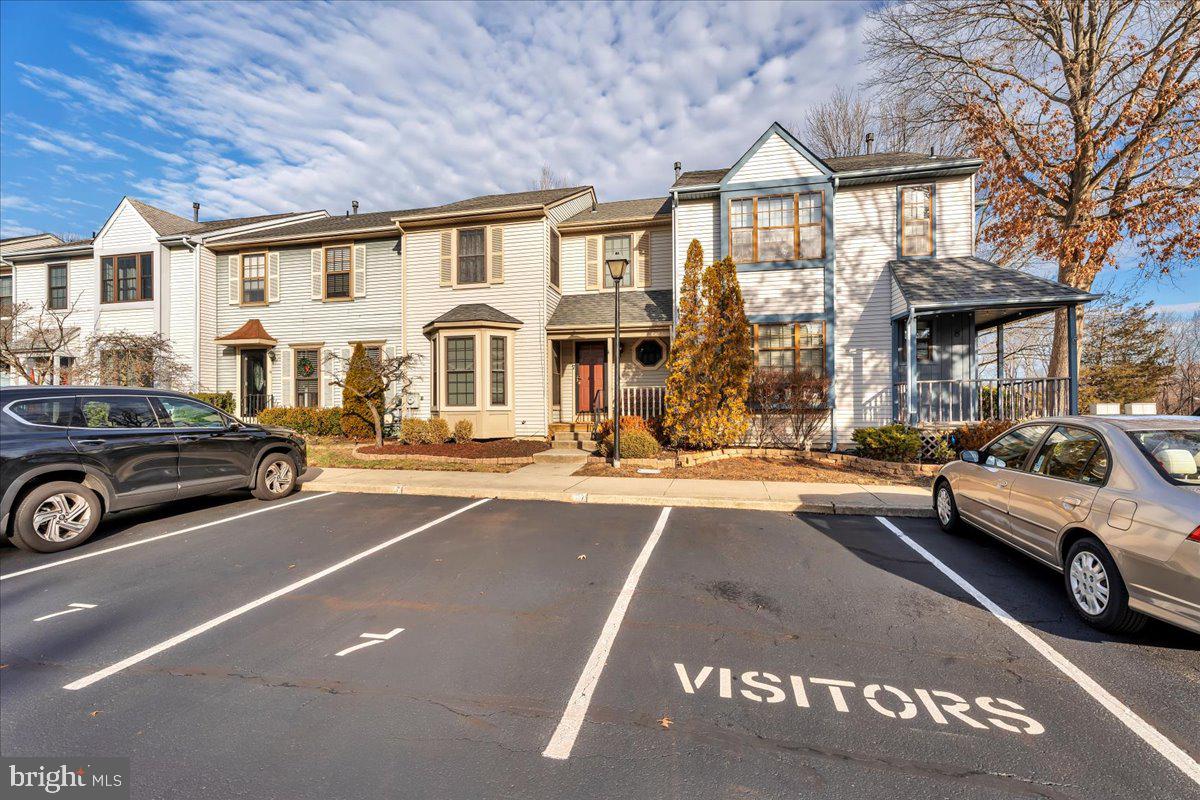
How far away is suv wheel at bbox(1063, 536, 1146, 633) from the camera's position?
137 inches

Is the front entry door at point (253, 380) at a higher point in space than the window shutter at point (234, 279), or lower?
lower

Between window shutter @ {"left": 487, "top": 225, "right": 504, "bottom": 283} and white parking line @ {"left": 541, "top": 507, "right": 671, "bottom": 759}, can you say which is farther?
window shutter @ {"left": 487, "top": 225, "right": 504, "bottom": 283}

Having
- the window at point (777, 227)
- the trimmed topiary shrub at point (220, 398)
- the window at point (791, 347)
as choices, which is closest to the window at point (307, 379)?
the trimmed topiary shrub at point (220, 398)

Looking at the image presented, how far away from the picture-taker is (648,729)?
2.57 metres

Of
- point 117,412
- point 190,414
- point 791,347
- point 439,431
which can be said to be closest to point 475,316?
point 439,431

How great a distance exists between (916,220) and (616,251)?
317 inches

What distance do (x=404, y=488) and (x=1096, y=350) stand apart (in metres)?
34.7

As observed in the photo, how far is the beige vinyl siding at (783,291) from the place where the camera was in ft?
41.7

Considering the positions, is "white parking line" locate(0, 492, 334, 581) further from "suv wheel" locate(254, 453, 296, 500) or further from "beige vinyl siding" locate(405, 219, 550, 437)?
"beige vinyl siding" locate(405, 219, 550, 437)

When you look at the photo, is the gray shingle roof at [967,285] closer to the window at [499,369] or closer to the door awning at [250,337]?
the window at [499,369]

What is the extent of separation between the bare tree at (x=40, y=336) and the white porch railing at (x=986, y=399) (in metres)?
26.5

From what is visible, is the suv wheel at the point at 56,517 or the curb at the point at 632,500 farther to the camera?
the curb at the point at 632,500

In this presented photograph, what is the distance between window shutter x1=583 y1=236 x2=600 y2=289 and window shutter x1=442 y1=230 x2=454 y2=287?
13.4 ft

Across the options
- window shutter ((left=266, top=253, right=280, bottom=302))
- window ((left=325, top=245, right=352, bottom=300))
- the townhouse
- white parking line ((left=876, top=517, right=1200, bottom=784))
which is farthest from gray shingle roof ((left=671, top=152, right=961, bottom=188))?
window shutter ((left=266, top=253, right=280, bottom=302))
